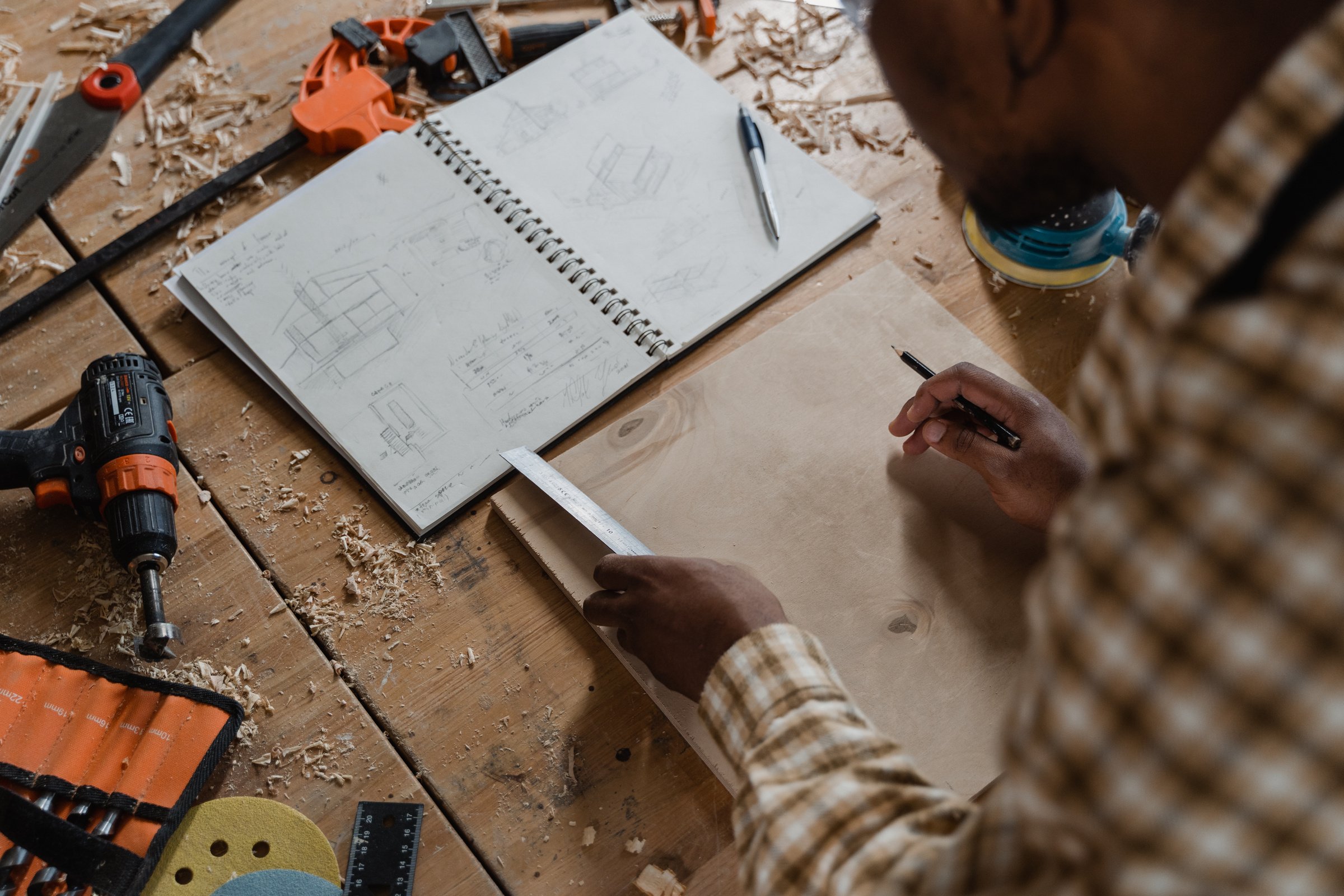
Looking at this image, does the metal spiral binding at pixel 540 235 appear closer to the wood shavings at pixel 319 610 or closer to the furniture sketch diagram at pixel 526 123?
the furniture sketch diagram at pixel 526 123

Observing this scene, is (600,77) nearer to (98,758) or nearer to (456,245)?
(456,245)

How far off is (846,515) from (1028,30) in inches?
20.8

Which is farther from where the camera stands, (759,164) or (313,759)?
(759,164)

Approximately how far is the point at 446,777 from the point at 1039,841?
0.56 m

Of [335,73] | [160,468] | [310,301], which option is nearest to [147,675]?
[160,468]

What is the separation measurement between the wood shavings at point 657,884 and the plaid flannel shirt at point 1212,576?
0.42m

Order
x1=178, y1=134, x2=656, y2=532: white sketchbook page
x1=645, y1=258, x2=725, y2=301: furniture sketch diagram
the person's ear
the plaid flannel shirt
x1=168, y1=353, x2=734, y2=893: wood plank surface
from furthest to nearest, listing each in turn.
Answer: x1=645, y1=258, x2=725, y2=301: furniture sketch diagram → x1=178, y1=134, x2=656, y2=532: white sketchbook page → x1=168, y1=353, x2=734, y2=893: wood plank surface → the person's ear → the plaid flannel shirt

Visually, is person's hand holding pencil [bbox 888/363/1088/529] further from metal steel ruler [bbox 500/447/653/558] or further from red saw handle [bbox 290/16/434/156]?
red saw handle [bbox 290/16/434/156]

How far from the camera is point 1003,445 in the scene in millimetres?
948

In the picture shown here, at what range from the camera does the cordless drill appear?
35.5 inches

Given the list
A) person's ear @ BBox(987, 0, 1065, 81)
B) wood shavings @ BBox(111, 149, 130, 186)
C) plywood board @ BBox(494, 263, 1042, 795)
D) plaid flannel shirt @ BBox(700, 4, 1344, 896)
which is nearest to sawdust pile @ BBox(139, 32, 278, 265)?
wood shavings @ BBox(111, 149, 130, 186)

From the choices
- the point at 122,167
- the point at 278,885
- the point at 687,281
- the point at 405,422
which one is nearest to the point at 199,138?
the point at 122,167

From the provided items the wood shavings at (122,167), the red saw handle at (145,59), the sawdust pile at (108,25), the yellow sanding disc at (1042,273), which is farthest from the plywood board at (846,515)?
the sawdust pile at (108,25)

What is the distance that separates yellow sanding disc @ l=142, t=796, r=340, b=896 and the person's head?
2.51 feet
